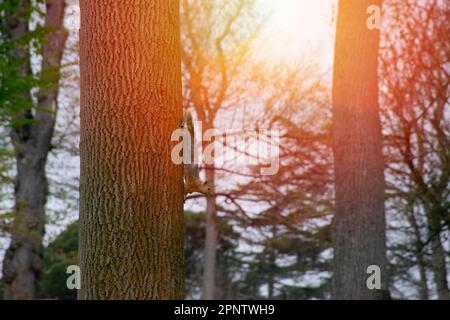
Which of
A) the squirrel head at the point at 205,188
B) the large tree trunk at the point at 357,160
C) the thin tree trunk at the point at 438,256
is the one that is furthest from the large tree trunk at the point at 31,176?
the squirrel head at the point at 205,188

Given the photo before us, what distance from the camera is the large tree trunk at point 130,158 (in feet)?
11.0

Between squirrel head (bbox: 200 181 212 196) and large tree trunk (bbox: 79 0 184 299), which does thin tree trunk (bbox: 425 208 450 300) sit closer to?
squirrel head (bbox: 200 181 212 196)

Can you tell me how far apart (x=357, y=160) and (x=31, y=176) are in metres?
9.04

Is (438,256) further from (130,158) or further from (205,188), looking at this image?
(130,158)

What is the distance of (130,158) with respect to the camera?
338 cm

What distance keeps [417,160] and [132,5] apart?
8.46m

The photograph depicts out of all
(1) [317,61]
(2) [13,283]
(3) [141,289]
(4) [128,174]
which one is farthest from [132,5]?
(2) [13,283]

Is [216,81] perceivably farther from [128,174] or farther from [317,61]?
[128,174]

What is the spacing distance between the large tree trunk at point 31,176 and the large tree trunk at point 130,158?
899cm

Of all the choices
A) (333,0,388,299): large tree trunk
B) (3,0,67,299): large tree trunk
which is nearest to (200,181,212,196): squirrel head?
(333,0,388,299): large tree trunk

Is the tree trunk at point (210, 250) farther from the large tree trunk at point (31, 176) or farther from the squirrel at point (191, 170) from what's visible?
the squirrel at point (191, 170)

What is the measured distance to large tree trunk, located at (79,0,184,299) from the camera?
132 inches

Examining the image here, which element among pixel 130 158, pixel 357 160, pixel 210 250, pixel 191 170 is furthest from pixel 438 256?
pixel 130 158

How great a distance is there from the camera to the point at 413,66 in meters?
9.41
